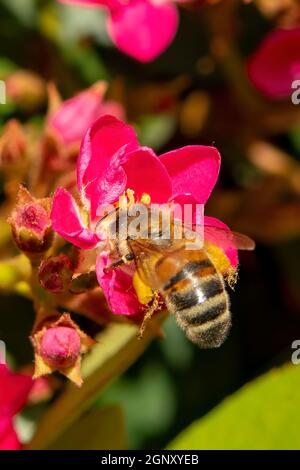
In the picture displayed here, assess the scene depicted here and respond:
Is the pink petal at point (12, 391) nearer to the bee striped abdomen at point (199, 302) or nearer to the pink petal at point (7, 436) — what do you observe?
the pink petal at point (7, 436)

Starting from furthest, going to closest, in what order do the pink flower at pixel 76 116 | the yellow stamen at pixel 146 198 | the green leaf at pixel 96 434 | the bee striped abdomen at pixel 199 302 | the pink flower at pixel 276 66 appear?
the pink flower at pixel 276 66, the pink flower at pixel 76 116, the green leaf at pixel 96 434, the yellow stamen at pixel 146 198, the bee striped abdomen at pixel 199 302

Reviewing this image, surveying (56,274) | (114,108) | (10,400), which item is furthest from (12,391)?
(114,108)

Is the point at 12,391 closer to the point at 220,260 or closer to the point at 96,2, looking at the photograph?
the point at 220,260

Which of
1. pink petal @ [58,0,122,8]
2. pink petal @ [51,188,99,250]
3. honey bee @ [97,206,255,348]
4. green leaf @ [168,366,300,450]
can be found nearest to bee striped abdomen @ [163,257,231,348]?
honey bee @ [97,206,255,348]

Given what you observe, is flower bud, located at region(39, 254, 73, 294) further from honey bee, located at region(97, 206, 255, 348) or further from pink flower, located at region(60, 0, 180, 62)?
pink flower, located at region(60, 0, 180, 62)

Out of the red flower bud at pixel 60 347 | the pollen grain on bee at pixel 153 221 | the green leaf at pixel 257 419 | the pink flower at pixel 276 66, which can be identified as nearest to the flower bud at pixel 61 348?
the red flower bud at pixel 60 347
